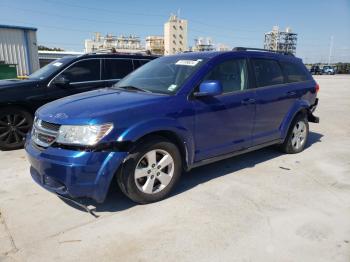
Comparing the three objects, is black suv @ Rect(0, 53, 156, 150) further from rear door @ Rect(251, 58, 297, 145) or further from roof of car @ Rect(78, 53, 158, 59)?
rear door @ Rect(251, 58, 297, 145)

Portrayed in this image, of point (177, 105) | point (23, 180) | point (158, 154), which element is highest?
point (177, 105)

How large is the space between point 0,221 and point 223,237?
2.28 meters

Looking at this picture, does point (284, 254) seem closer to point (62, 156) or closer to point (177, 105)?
point (177, 105)

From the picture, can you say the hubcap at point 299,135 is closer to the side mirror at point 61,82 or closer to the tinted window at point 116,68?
the tinted window at point 116,68

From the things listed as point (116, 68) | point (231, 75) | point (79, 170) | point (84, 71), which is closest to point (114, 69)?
point (116, 68)

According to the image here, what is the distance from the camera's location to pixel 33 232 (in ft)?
9.94

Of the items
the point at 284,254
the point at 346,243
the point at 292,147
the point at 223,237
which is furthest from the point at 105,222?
the point at 292,147

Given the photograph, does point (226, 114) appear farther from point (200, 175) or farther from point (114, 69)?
point (114, 69)

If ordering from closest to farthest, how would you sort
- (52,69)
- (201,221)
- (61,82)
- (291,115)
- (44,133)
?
1. (201,221)
2. (44,133)
3. (291,115)
4. (61,82)
5. (52,69)

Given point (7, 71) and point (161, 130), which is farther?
point (7, 71)

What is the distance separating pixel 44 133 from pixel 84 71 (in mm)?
3391

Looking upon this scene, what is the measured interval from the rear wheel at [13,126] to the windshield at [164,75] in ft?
7.91

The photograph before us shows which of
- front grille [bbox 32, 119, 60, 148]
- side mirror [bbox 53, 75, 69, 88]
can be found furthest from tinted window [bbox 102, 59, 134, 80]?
front grille [bbox 32, 119, 60, 148]

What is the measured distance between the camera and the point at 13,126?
579 centimetres
